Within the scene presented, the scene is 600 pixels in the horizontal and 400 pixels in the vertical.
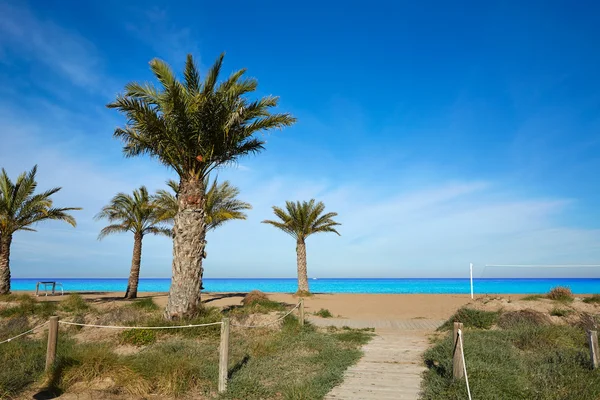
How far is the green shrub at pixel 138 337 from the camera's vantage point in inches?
394

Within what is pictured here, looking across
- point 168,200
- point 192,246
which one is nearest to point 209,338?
point 192,246

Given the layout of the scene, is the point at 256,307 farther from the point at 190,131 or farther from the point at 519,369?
the point at 519,369

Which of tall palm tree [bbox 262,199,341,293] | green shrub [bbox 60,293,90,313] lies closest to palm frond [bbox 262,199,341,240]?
tall palm tree [bbox 262,199,341,293]

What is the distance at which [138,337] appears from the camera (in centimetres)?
1011

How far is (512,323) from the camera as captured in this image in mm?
13039

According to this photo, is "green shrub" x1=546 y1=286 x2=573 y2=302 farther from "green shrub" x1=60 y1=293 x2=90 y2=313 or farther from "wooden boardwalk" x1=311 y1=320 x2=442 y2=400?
"green shrub" x1=60 y1=293 x2=90 y2=313

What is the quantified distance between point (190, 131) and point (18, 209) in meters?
15.9

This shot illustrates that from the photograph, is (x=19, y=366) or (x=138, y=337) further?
(x=138, y=337)

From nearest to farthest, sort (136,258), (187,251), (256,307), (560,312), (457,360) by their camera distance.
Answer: (457,360) < (187,251) < (560,312) < (256,307) < (136,258)

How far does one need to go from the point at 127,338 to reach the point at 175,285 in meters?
2.28

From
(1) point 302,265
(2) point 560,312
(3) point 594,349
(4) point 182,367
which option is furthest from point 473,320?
(1) point 302,265

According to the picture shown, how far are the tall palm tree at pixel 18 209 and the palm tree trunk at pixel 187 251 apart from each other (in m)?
14.1

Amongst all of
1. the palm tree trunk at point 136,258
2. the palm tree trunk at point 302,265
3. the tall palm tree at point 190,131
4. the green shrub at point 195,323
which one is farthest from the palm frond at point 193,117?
the palm tree trunk at point 302,265

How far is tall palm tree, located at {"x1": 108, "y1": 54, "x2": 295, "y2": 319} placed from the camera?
1211 centimetres
